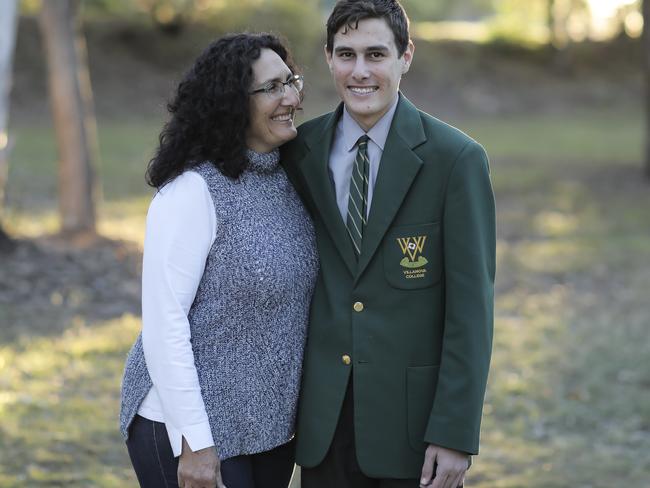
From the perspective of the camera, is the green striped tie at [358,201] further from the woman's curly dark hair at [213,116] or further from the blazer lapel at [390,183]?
the woman's curly dark hair at [213,116]

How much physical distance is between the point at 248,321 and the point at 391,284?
1.40 ft

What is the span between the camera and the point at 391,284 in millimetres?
2848

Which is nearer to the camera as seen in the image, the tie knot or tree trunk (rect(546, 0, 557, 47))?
the tie knot

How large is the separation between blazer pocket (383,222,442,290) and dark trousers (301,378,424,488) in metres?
0.36

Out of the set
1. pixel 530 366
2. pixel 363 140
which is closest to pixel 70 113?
pixel 530 366

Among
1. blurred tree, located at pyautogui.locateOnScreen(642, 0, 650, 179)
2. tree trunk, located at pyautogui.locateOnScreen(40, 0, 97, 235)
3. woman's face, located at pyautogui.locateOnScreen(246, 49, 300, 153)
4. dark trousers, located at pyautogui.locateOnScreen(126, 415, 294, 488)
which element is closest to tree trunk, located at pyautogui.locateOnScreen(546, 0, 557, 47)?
blurred tree, located at pyautogui.locateOnScreen(642, 0, 650, 179)

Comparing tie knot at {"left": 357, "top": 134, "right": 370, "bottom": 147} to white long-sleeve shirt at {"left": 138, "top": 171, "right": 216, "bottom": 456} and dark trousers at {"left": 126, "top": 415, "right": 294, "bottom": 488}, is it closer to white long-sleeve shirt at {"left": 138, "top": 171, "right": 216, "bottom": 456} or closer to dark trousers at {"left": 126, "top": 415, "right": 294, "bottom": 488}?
white long-sleeve shirt at {"left": 138, "top": 171, "right": 216, "bottom": 456}

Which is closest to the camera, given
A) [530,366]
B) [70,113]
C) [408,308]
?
[408,308]

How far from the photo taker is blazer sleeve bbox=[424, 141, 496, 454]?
2758 millimetres

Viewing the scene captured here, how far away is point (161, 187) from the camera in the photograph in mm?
2850

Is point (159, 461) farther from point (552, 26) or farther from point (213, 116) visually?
point (552, 26)

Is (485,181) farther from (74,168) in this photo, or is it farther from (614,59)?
(614,59)

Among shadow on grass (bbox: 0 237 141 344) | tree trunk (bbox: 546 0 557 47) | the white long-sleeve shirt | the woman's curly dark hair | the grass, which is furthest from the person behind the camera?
tree trunk (bbox: 546 0 557 47)

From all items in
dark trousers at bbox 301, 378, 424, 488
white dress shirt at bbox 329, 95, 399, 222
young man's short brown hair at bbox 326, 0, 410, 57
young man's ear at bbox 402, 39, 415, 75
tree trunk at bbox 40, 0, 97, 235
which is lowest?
dark trousers at bbox 301, 378, 424, 488
